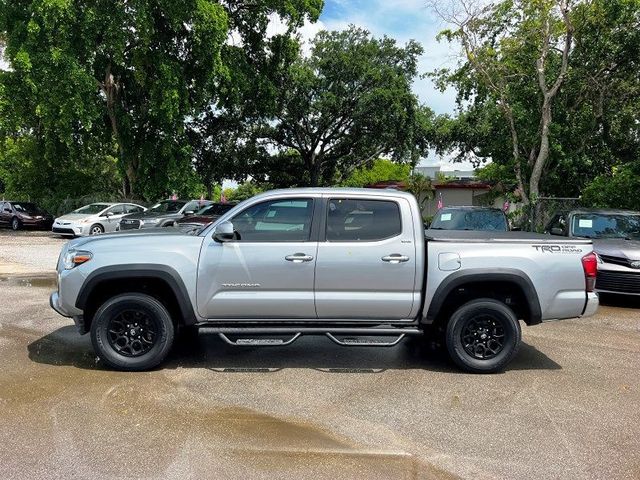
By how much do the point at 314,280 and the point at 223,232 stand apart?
3.24 feet

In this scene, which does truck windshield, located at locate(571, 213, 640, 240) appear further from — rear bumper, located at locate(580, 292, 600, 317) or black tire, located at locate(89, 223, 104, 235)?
black tire, located at locate(89, 223, 104, 235)

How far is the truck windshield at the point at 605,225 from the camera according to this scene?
33.1ft

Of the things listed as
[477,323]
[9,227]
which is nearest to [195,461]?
[477,323]

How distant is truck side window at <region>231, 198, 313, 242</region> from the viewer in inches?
211

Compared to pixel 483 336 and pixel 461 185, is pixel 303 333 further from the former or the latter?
pixel 461 185

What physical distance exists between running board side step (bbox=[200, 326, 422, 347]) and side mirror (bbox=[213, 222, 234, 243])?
88cm

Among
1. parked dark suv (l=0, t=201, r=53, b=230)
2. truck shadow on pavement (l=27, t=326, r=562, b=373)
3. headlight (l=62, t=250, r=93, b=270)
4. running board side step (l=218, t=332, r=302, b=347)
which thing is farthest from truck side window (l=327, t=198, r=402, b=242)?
parked dark suv (l=0, t=201, r=53, b=230)

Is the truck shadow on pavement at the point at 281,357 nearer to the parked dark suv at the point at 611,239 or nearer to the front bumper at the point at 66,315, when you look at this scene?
the front bumper at the point at 66,315

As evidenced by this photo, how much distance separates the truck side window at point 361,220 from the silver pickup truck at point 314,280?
10 mm

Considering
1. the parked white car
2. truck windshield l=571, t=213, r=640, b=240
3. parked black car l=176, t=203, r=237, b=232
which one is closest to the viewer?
truck windshield l=571, t=213, r=640, b=240

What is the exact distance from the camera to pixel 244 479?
3.42 metres

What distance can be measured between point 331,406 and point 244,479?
133 cm

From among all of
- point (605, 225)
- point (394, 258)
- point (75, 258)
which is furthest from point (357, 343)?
point (605, 225)

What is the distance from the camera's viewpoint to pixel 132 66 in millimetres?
23109
